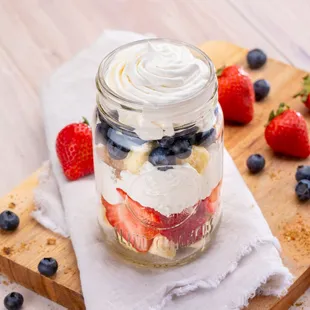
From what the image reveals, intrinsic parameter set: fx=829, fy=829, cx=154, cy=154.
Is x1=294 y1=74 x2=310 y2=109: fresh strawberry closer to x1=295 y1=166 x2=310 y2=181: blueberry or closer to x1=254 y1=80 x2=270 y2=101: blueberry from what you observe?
x1=254 y1=80 x2=270 y2=101: blueberry

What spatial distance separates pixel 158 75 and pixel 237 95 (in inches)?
19.7

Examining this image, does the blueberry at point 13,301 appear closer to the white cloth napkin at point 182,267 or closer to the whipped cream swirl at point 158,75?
the white cloth napkin at point 182,267

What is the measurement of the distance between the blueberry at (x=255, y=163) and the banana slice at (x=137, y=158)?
429mm

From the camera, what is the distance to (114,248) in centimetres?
160

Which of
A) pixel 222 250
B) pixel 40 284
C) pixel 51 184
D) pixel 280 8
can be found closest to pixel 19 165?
pixel 51 184

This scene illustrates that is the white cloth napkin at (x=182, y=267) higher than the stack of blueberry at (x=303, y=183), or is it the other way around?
the white cloth napkin at (x=182, y=267)

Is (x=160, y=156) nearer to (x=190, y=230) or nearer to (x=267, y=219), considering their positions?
(x=190, y=230)

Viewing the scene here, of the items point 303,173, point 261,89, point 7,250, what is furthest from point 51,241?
point 261,89

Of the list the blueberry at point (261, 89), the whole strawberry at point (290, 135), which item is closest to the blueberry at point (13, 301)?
the whole strawberry at point (290, 135)

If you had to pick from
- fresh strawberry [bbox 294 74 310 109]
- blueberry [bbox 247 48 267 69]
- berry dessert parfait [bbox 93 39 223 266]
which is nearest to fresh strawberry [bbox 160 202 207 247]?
berry dessert parfait [bbox 93 39 223 266]

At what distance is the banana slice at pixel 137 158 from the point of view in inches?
55.0

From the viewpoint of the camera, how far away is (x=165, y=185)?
1420 mm

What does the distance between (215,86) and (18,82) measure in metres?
0.90

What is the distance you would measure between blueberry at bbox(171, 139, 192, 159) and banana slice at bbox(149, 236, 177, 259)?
0.61ft
